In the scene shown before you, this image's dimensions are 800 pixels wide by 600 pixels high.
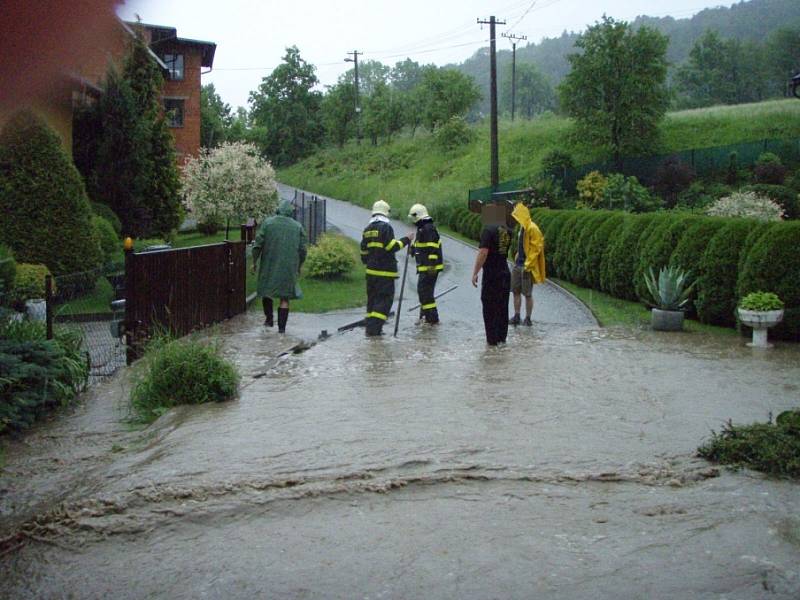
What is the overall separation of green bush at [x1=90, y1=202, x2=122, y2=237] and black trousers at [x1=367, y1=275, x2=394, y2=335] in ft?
29.3

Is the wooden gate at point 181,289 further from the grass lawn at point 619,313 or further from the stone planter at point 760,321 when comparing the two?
the stone planter at point 760,321

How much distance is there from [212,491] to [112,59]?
468 cm

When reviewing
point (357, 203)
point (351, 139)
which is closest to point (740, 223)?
point (357, 203)

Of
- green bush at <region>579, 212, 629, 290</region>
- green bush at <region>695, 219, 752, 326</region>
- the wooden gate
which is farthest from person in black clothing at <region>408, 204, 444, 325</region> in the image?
green bush at <region>579, 212, 629, 290</region>

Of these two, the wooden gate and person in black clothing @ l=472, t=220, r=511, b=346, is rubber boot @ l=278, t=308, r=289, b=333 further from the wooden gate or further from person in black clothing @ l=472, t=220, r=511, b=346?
person in black clothing @ l=472, t=220, r=511, b=346

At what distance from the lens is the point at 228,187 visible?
32.1 metres

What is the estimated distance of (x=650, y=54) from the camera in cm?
5297

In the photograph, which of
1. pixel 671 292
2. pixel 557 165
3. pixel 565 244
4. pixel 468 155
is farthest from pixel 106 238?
pixel 468 155

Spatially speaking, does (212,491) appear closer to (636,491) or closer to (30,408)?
(636,491)

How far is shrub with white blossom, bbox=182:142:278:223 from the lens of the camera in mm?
32125

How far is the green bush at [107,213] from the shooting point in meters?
20.6

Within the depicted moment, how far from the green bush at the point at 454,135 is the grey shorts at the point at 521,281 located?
192 feet

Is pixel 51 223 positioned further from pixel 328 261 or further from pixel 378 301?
pixel 328 261

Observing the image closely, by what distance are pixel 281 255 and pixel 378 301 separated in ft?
5.38
